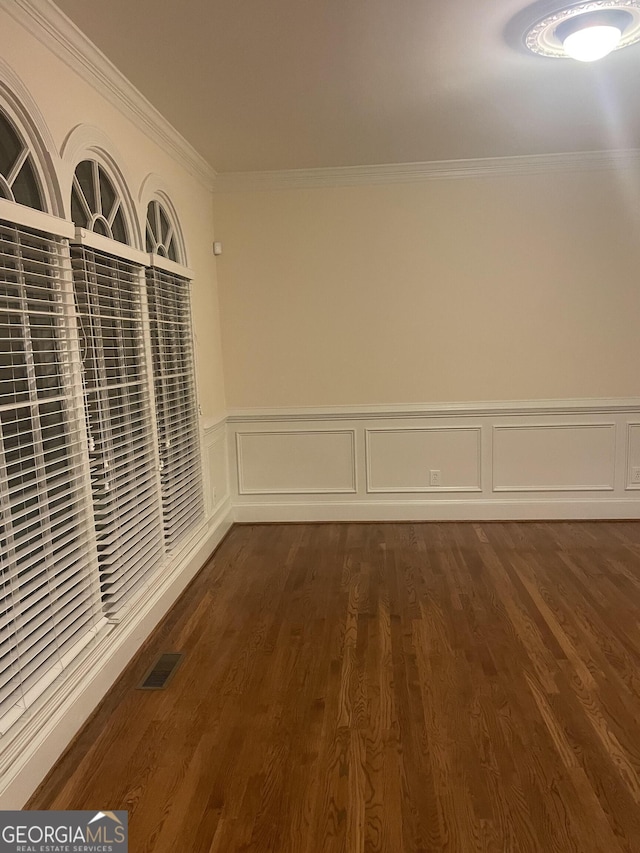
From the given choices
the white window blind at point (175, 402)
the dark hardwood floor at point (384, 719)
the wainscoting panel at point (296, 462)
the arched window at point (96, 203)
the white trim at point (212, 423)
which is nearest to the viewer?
the dark hardwood floor at point (384, 719)

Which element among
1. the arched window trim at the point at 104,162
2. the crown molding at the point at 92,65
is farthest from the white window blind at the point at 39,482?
the crown molding at the point at 92,65

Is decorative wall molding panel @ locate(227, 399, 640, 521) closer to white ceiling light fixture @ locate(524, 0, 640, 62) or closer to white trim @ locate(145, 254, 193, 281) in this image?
white trim @ locate(145, 254, 193, 281)

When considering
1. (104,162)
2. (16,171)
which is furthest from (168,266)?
(16,171)

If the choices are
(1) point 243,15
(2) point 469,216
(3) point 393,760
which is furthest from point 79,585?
(2) point 469,216

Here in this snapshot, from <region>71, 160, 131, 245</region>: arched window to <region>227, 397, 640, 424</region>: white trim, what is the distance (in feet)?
6.58

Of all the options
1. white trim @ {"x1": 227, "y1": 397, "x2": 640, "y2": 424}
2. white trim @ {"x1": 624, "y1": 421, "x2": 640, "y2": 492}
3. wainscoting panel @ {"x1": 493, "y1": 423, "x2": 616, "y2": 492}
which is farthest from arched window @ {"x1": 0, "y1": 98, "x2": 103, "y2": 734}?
white trim @ {"x1": 624, "y1": 421, "x2": 640, "y2": 492}

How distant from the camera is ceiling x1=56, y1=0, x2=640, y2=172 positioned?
2.32 meters

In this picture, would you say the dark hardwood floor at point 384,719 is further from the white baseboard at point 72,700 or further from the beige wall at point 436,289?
the beige wall at point 436,289

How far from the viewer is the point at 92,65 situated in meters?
2.54

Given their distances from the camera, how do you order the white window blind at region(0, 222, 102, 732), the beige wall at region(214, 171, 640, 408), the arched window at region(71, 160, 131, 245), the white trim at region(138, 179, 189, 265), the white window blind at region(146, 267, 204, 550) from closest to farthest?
the white window blind at region(0, 222, 102, 732), the arched window at region(71, 160, 131, 245), the white trim at region(138, 179, 189, 265), the white window blind at region(146, 267, 204, 550), the beige wall at region(214, 171, 640, 408)

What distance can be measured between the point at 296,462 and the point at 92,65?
9.85ft

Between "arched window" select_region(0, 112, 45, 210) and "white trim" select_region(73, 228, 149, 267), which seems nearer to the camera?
"arched window" select_region(0, 112, 45, 210)

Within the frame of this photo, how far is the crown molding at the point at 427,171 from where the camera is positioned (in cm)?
425

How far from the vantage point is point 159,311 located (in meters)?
3.45
